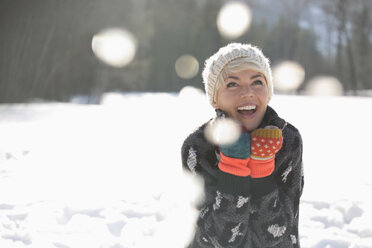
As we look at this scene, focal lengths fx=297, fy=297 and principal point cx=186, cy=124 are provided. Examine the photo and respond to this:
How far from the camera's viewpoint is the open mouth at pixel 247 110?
4.82ft

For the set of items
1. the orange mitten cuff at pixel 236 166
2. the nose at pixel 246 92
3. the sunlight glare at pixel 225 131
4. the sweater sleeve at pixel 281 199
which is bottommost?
the sweater sleeve at pixel 281 199

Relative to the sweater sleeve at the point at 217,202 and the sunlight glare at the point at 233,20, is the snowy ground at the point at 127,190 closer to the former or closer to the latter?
the sweater sleeve at the point at 217,202

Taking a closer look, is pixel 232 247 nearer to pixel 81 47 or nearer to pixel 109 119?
pixel 109 119

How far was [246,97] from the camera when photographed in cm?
146

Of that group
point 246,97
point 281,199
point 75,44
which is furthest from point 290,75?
point 246,97

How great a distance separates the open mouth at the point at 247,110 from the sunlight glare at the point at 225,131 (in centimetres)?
6

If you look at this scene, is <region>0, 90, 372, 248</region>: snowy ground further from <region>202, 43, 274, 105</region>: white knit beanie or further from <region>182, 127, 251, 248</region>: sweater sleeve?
<region>202, 43, 274, 105</region>: white knit beanie

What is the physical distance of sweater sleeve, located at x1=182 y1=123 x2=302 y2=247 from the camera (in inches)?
56.7

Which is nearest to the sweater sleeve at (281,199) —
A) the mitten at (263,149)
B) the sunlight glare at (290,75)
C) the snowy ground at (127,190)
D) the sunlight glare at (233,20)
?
the mitten at (263,149)

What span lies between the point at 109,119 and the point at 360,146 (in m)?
7.12

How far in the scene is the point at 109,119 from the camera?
9703 mm

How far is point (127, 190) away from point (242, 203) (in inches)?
97.8

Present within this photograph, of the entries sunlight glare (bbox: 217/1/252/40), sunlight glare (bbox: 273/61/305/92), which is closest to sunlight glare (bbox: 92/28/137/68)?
sunlight glare (bbox: 217/1/252/40)

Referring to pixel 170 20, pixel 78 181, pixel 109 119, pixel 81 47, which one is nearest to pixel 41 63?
pixel 81 47
